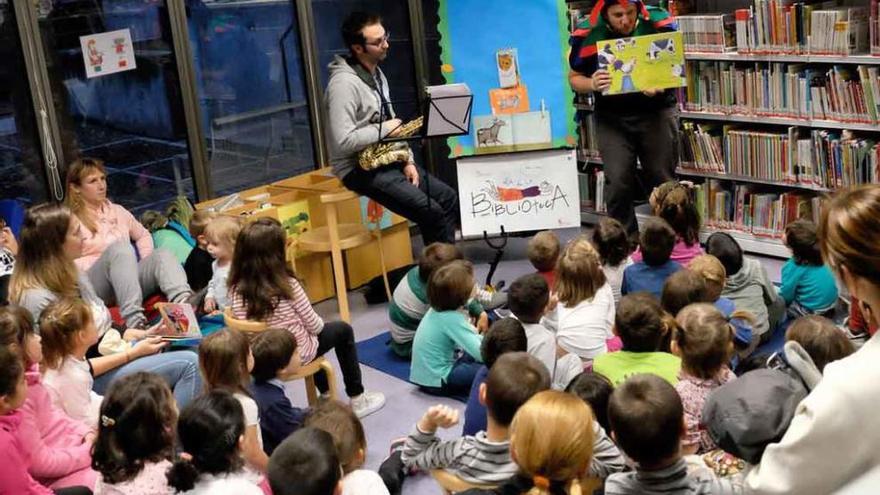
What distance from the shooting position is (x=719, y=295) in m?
4.14

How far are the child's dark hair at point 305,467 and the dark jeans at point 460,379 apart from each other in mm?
1820

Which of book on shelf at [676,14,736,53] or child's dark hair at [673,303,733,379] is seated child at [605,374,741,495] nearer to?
child's dark hair at [673,303,733,379]

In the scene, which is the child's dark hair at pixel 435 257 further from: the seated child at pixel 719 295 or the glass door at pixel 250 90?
the glass door at pixel 250 90

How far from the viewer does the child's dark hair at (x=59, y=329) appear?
342 cm

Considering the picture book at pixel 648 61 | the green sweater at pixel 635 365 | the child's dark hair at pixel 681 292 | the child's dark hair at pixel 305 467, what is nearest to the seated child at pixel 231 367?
the child's dark hair at pixel 305 467

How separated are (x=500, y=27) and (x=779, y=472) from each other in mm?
4681

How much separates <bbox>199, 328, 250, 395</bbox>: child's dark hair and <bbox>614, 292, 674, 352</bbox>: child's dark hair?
1205 mm

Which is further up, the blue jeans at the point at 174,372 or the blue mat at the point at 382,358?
the blue jeans at the point at 174,372

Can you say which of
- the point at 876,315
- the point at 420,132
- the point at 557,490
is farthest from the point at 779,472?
the point at 420,132

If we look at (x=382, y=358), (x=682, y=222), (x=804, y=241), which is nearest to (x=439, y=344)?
(x=382, y=358)

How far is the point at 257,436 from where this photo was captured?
10.7ft

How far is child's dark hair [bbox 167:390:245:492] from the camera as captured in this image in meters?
2.69

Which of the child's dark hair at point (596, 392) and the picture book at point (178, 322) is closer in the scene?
the child's dark hair at point (596, 392)

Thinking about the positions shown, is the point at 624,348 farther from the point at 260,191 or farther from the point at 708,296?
the point at 260,191
